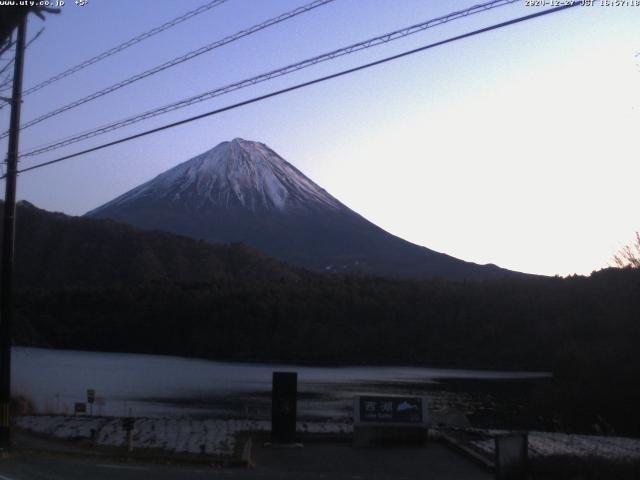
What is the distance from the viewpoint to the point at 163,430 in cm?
2089

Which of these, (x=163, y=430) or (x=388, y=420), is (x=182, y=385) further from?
(x=388, y=420)

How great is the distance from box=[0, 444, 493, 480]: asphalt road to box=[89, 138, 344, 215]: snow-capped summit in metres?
145

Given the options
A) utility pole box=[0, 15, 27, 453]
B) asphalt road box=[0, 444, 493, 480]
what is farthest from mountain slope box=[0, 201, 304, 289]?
asphalt road box=[0, 444, 493, 480]

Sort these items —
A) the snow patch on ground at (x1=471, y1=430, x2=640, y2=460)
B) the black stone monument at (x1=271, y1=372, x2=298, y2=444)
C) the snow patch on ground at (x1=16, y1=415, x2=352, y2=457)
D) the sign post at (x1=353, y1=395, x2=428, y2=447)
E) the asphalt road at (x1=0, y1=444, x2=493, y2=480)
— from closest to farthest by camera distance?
the asphalt road at (x1=0, y1=444, x2=493, y2=480) < the snow patch on ground at (x1=471, y1=430, x2=640, y2=460) < the snow patch on ground at (x1=16, y1=415, x2=352, y2=457) < the black stone monument at (x1=271, y1=372, x2=298, y2=444) < the sign post at (x1=353, y1=395, x2=428, y2=447)

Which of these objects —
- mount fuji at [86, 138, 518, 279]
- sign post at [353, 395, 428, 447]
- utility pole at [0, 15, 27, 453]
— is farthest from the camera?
mount fuji at [86, 138, 518, 279]

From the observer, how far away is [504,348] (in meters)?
71.6

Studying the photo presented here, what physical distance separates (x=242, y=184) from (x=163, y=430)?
489 feet

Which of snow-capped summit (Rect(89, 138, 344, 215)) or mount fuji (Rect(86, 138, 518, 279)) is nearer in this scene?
mount fuji (Rect(86, 138, 518, 279))

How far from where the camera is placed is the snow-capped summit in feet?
543

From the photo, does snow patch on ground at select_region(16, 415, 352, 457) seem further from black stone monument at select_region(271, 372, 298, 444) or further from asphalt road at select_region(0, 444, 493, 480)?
asphalt road at select_region(0, 444, 493, 480)

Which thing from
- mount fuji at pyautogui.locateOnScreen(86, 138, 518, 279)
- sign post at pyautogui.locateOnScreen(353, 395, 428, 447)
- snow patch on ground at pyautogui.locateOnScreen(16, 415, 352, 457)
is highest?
mount fuji at pyautogui.locateOnScreen(86, 138, 518, 279)

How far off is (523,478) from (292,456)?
5.92 metres

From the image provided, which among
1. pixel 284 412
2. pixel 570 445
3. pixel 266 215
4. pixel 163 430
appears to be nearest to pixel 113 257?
pixel 266 215

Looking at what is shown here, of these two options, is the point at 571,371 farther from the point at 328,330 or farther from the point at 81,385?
the point at 328,330
